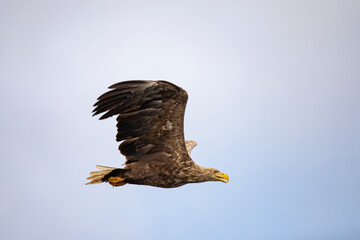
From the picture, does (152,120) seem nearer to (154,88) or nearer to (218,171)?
(154,88)

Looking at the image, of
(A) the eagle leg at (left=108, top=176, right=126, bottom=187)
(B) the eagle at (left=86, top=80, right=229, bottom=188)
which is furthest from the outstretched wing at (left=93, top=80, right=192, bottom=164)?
(A) the eagle leg at (left=108, top=176, right=126, bottom=187)

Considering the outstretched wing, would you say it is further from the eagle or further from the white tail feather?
the white tail feather

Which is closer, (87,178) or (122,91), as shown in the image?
(122,91)

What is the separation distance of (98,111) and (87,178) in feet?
5.31

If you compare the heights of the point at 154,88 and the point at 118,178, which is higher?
the point at 154,88

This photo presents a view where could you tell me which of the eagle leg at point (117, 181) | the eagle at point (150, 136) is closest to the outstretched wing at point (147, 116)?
the eagle at point (150, 136)

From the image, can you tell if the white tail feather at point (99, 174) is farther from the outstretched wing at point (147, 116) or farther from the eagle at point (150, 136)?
the outstretched wing at point (147, 116)

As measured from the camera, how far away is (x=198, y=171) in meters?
11.2

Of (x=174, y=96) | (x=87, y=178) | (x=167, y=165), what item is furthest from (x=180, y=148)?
(x=87, y=178)

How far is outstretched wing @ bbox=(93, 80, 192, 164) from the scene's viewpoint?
10.3 m

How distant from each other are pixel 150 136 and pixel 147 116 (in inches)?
17.0

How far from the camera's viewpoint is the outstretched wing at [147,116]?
33.9 ft

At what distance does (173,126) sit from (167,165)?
72cm

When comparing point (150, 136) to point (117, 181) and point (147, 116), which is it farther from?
point (117, 181)
